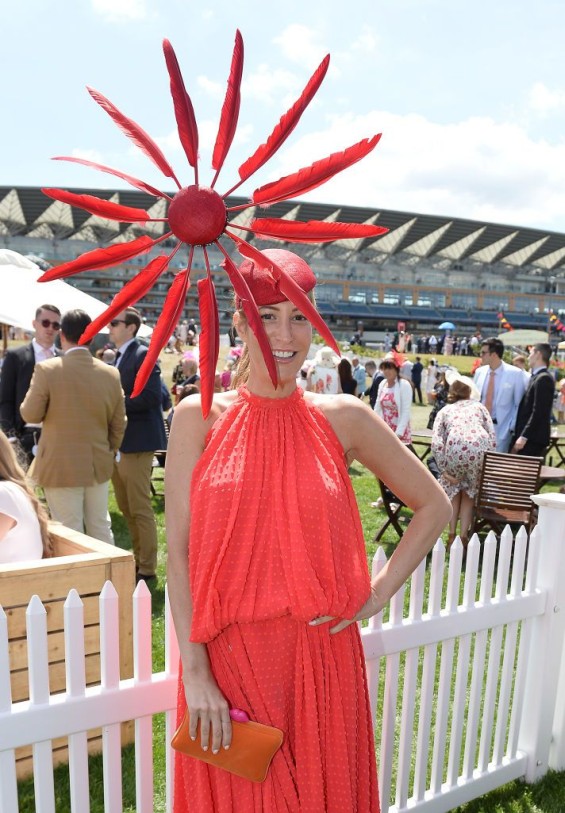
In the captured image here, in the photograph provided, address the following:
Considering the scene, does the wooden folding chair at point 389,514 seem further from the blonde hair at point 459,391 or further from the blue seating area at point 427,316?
the blue seating area at point 427,316

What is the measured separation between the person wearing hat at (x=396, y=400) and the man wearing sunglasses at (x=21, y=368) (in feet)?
12.1

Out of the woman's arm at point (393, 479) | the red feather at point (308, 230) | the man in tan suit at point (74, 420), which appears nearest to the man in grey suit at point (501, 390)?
the man in tan suit at point (74, 420)

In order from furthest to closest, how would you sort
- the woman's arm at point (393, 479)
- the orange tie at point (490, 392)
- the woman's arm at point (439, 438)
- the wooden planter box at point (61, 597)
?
the orange tie at point (490, 392) → the woman's arm at point (439, 438) → the wooden planter box at point (61, 597) → the woman's arm at point (393, 479)

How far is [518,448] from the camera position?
7.12m

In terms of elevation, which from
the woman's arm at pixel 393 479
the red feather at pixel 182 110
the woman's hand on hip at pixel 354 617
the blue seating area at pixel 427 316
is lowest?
the blue seating area at pixel 427 316

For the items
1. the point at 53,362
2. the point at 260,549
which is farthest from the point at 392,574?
the point at 53,362

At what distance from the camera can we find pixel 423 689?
2.63 metres

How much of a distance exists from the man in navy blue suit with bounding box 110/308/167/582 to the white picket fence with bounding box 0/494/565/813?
211cm

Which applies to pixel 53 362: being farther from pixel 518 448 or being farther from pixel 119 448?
pixel 518 448

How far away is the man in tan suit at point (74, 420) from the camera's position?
427cm

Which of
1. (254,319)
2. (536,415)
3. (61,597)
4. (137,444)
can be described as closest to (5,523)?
(61,597)

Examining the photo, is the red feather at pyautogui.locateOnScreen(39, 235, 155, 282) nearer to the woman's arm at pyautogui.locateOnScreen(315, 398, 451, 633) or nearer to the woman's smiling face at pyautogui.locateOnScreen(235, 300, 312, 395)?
the woman's smiling face at pyautogui.locateOnScreen(235, 300, 312, 395)

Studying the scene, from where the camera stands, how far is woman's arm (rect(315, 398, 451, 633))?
1.69 metres

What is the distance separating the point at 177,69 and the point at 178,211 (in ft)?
0.81
